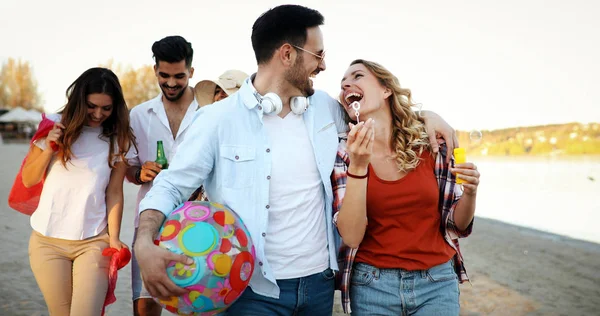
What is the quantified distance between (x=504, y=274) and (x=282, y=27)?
30.1ft

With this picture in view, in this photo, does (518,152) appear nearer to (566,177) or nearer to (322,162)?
(566,177)

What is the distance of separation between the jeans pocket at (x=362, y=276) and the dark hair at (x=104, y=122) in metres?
2.31

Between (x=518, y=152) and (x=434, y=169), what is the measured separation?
132ft

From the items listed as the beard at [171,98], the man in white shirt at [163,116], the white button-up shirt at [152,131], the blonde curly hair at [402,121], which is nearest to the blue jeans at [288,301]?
the blonde curly hair at [402,121]

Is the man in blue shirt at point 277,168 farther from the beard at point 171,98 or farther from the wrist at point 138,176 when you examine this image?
the beard at point 171,98

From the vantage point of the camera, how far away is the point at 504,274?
34.8ft

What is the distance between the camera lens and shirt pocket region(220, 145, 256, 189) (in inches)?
122

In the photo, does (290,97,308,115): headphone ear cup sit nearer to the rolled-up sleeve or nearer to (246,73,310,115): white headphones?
(246,73,310,115): white headphones

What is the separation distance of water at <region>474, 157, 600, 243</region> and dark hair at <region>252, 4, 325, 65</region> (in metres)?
14.2

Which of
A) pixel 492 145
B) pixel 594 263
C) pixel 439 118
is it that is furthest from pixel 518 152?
pixel 439 118

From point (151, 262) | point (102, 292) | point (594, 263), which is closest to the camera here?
point (151, 262)

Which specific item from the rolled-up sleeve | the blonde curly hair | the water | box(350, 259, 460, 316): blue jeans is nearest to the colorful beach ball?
→ the rolled-up sleeve

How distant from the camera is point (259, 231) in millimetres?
3027

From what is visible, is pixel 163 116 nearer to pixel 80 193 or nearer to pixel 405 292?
pixel 80 193
